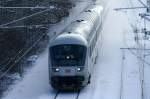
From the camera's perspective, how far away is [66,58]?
22953 millimetres

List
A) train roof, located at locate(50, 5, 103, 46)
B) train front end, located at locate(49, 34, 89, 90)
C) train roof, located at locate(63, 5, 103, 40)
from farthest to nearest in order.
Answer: train roof, located at locate(63, 5, 103, 40), train roof, located at locate(50, 5, 103, 46), train front end, located at locate(49, 34, 89, 90)

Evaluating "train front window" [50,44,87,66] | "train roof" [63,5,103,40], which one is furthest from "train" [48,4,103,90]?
"train roof" [63,5,103,40]

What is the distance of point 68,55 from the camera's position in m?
23.0

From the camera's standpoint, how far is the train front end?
2286cm

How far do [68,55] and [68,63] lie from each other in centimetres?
37

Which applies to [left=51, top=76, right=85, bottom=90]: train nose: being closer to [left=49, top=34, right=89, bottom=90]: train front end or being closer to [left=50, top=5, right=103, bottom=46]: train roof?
[left=49, top=34, right=89, bottom=90]: train front end

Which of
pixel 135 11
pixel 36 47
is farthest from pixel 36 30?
pixel 135 11

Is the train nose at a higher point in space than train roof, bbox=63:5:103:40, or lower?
lower

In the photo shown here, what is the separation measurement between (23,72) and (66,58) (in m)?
5.50

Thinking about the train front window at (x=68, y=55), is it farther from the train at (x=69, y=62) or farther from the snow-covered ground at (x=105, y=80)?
the snow-covered ground at (x=105, y=80)

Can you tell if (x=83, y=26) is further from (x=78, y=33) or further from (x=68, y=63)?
(x=68, y=63)

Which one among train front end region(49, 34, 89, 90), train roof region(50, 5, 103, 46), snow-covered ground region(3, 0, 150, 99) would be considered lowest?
snow-covered ground region(3, 0, 150, 99)

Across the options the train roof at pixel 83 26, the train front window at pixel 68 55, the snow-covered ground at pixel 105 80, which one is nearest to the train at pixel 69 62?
the train front window at pixel 68 55

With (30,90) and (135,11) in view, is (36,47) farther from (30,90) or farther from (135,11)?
(135,11)
